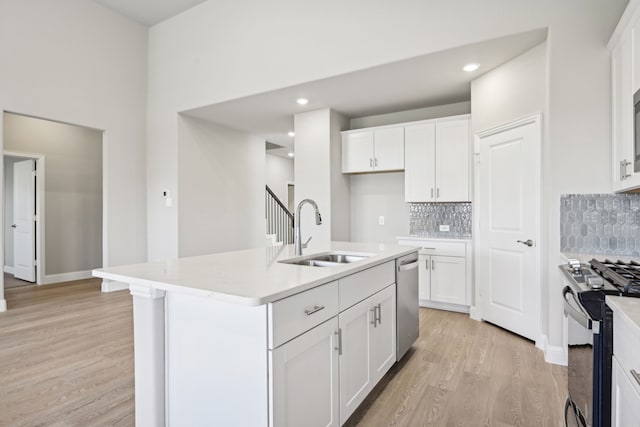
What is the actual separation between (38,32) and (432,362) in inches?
→ 231

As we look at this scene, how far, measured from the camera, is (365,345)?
2.00 m

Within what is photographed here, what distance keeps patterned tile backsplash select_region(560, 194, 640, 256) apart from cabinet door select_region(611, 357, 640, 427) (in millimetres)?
1766

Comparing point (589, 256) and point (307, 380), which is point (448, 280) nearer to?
point (589, 256)

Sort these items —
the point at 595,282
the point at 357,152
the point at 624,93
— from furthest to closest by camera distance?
the point at 357,152 < the point at 624,93 < the point at 595,282

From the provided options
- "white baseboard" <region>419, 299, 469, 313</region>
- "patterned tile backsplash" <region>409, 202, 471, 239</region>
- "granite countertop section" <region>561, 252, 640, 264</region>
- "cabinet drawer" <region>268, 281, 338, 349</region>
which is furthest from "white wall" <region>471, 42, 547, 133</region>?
"cabinet drawer" <region>268, 281, 338, 349</region>

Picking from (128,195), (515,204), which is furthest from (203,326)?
(128,195)

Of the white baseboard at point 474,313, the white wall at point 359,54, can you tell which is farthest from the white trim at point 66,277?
the white baseboard at point 474,313

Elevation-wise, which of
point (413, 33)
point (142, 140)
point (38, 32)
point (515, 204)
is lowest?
point (515, 204)

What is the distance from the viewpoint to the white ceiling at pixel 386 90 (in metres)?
3.15

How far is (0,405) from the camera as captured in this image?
82.0 inches

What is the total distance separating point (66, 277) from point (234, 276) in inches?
234

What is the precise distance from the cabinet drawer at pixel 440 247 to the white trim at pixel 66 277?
18.5 feet

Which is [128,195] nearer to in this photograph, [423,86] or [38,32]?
[38,32]


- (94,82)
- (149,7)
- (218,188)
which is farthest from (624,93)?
(94,82)
